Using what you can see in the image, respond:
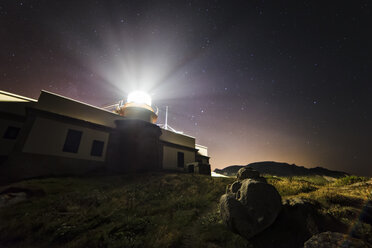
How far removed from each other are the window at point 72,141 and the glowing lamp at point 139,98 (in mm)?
8653

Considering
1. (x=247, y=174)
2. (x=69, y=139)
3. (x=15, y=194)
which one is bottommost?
(x=15, y=194)

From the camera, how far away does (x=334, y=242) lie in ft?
11.3

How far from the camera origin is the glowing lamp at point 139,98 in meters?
22.5

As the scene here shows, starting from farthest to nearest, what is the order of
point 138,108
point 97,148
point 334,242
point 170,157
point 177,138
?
1. point 177,138
2. point 170,157
3. point 138,108
4. point 97,148
5. point 334,242

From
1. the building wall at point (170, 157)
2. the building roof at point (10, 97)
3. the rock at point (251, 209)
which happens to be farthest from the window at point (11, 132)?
the rock at point (251, 209)

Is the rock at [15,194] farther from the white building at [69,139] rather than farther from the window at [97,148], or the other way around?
the window at [97,148]

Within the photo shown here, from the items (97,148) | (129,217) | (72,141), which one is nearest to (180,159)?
(97,148)

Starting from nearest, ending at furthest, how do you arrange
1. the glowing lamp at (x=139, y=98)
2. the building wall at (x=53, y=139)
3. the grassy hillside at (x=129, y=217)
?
the grassy hillside at (x=129, y=217), the building wall at (x=53, y=139), the glowing lamp at (x=139, y=98)

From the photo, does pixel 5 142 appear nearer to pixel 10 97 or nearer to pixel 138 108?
pixel 10 97

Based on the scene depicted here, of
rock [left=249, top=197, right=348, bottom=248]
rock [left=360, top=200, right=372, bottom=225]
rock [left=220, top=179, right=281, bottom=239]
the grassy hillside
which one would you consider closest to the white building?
the grassy hillside

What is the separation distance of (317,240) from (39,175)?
17.9 m

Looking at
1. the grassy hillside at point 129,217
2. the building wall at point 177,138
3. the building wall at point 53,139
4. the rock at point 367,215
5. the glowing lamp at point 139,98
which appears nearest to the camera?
the rock at point 367,215

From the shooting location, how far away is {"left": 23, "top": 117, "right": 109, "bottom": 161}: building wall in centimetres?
1306

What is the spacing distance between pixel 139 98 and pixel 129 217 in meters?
18.2
